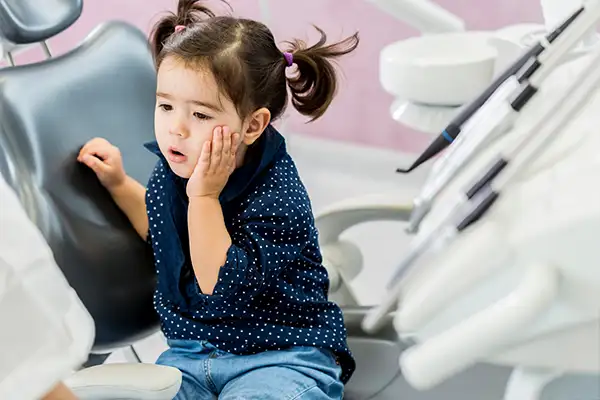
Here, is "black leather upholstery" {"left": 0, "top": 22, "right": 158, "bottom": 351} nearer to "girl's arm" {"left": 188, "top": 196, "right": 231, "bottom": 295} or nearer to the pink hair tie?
"girl's arm" {"left": 188, "top": 196, "right": 231, "bottom": 295}

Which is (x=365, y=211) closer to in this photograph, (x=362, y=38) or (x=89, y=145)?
(x=89, y=145)

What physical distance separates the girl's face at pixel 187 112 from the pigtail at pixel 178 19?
14 cm

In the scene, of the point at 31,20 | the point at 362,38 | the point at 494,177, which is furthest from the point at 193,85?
the point at 362,38

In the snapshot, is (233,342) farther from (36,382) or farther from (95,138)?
(36,382)

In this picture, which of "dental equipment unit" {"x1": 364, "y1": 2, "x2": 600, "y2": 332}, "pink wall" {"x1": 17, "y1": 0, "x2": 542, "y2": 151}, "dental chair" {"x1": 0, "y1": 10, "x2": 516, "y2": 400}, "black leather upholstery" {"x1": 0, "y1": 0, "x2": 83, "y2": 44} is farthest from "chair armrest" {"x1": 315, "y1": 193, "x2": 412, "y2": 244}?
"pink wall" {"x1": 17, "y1": 0, "x2": 542, "y2": 151}

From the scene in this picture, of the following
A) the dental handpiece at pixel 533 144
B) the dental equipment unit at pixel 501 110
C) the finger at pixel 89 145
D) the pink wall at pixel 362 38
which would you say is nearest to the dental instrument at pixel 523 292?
the dental handpiece at pixel 533 144

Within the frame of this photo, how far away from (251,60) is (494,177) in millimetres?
488

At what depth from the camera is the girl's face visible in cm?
93

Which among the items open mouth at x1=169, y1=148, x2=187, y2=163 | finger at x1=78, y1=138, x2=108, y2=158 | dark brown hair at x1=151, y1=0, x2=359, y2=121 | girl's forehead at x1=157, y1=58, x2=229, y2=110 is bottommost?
finger at x1=78, y1=138, x2=108, y2=158

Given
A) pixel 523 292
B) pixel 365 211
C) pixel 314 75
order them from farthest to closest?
pixel 365 211
pixel 314 75
pixel 523 292

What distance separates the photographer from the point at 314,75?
105 cm

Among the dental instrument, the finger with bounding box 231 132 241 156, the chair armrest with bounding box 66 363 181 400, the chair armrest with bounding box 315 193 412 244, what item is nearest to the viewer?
the dental instrument

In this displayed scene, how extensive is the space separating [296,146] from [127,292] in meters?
1.68

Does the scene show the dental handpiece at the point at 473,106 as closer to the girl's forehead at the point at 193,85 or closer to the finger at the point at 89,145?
the girl's forehead at the point at 193,85
